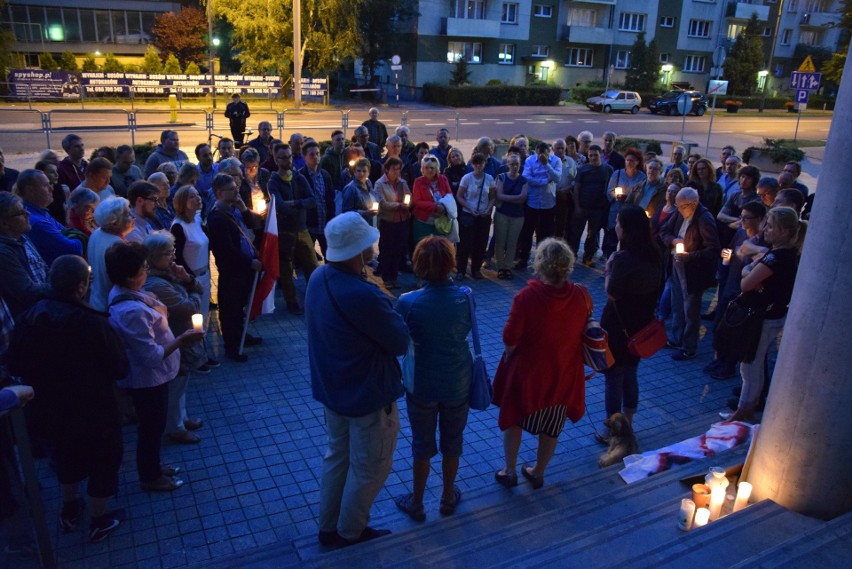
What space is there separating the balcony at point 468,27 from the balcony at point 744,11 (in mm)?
22170

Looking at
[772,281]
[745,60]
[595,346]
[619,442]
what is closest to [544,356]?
[595,346]

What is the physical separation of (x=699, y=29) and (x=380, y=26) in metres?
28.6

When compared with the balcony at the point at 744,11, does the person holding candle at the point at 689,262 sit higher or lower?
lower

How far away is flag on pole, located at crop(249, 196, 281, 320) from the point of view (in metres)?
6.79

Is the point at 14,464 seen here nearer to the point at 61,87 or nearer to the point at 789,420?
the point at 789,420

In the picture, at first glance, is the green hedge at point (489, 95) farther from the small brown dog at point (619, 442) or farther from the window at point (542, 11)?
the small brown dog at point (619, 442)

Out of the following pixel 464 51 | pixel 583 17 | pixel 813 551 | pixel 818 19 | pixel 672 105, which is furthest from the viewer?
pixel 818 19

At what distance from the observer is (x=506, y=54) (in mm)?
48562

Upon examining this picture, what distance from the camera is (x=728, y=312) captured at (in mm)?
5562

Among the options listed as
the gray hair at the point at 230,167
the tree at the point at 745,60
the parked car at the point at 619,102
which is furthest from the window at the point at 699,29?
the gray hair at the point at 230,167

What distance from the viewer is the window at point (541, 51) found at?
49219 mm

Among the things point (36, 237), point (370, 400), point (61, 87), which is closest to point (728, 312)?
point (370, 400)

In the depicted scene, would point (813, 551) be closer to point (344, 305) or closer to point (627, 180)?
point (344, 305)

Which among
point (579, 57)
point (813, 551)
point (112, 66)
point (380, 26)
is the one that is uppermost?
point (380, 26)
